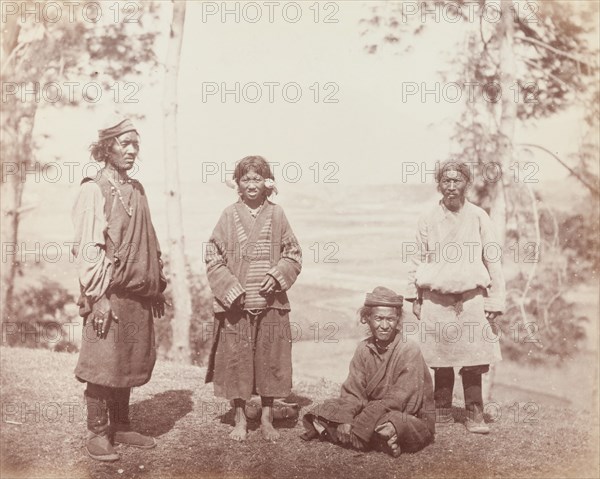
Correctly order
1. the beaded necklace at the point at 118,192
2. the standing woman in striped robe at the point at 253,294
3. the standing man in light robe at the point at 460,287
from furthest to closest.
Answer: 1. the standing man in light robe at the point at 460,287
2. the standing woman in striped robe at the point at 253,294
3. the beaded necklace at the point at 118,192

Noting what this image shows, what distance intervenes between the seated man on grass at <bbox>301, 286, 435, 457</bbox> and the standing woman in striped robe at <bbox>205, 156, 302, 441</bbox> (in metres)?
0.42

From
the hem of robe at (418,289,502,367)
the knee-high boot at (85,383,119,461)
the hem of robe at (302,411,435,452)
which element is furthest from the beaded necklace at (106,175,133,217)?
the hem of robe at (418,289,502,367)

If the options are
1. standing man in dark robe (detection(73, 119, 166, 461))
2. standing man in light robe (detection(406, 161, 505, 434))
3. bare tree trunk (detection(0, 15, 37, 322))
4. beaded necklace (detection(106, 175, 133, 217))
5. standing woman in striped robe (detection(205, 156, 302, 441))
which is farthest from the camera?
bare tree trunk (detection(0, 15, 37, 322))

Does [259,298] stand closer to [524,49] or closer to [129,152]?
[129,152]

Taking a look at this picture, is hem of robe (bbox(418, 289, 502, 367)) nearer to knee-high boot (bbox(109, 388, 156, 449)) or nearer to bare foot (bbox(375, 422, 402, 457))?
bare foot (bbox(375, 422, 402, 457))

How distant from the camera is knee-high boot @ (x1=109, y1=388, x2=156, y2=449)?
4.58 m

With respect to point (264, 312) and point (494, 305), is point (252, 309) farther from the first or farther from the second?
point (494, 305)

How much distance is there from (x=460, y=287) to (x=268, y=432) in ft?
5.64

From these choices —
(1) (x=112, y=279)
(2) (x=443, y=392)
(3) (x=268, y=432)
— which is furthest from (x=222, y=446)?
(2) (x=443, y=392)

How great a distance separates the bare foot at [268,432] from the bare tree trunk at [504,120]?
13.1 ft

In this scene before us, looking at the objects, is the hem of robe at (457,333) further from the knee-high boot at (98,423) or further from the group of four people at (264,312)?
the knee-high boot at (98,423)

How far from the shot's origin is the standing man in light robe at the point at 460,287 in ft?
16.4

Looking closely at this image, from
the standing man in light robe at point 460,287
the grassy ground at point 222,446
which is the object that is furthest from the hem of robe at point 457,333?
the grassy ground at point 222,446

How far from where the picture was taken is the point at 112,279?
4.28 m
